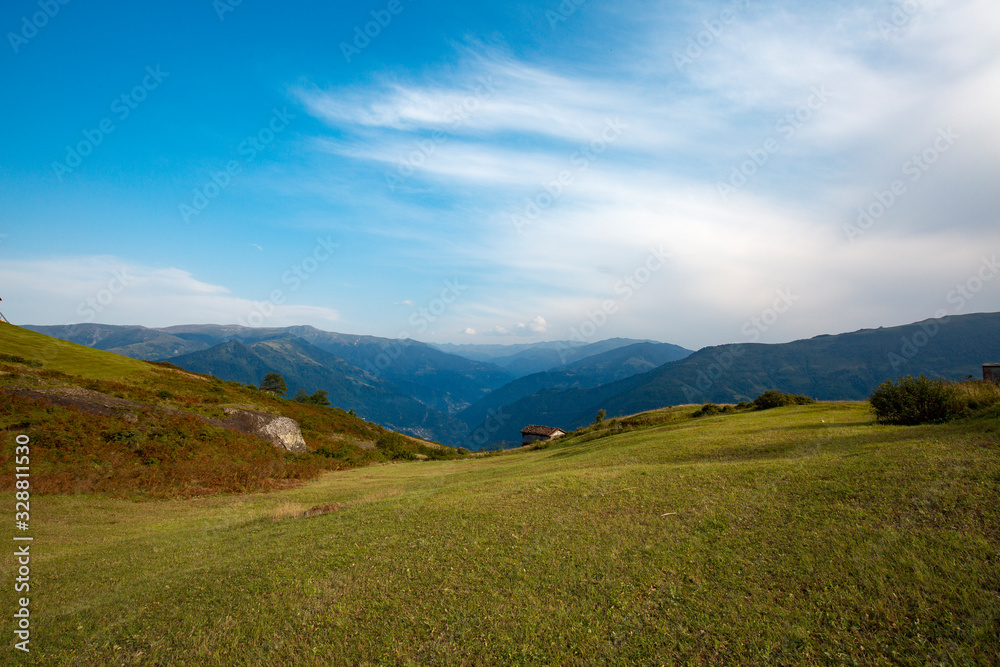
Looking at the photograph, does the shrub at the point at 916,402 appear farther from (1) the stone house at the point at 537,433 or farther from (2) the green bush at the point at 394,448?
(1) the stone house at the point at 537,433

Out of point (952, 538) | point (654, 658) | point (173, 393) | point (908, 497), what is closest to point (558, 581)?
point (654, 658)

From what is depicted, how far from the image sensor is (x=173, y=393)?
116ft

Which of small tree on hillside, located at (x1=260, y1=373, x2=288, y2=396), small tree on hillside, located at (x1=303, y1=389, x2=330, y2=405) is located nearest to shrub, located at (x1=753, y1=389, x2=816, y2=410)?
small tree on hillside, located at (x1=303, y1=389, x2=330, y2=405)

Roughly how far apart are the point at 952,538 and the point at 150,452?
32.3 metres

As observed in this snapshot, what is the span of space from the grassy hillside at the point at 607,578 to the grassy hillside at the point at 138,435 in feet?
33.7

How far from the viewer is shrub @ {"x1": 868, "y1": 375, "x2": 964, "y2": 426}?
49.2 ft

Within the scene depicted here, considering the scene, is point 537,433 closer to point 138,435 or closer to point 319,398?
point 319,398

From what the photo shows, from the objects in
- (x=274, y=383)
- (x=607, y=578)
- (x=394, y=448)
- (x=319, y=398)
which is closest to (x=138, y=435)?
(x=394, y=448)

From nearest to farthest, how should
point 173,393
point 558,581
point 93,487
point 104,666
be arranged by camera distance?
point 104,666 < point 558,581 < point 93,487 < point 173,393

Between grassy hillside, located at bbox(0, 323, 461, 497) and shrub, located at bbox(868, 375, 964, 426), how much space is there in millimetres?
29236

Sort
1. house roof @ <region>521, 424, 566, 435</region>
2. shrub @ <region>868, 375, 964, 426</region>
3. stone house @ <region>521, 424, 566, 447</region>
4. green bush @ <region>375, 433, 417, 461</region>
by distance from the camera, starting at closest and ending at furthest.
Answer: shrub @ <region>868, 375, 964, 426</region>
green bush @ <region>375, 433, 417, 461</region>
stone house @ <region>521, 424, 566, 447</region>
house roof @ <region>521, 424, 566, 435</region>

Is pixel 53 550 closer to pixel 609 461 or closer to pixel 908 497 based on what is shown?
pixel 609 461

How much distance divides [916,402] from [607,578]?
16121 millimetres

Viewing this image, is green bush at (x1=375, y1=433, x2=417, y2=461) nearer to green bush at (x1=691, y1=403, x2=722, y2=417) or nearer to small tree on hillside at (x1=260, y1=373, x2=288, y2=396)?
green bush at (x1=691, y1=403, x2=722, y2=417)
